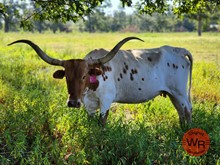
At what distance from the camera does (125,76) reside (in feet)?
21.1

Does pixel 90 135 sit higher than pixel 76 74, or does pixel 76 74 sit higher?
pixel 76 74

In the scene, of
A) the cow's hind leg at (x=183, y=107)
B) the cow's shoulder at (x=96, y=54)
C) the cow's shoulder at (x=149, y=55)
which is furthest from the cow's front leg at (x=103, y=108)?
the cow's hind leg at (x=183, y=107)

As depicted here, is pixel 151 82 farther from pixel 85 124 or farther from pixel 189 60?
pixel 85 124

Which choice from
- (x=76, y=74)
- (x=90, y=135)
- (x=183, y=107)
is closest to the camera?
(x=90, y=135)

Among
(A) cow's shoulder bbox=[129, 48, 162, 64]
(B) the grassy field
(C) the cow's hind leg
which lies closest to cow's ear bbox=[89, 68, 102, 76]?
(B) the grassy field

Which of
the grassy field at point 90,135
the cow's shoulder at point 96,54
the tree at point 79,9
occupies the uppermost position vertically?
the tree at point 79,9

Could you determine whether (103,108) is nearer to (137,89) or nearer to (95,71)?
(95,71)

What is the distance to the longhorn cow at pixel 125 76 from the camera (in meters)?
5.49

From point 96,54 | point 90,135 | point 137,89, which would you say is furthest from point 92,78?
point 137,89

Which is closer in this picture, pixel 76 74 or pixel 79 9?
pixel 76 74

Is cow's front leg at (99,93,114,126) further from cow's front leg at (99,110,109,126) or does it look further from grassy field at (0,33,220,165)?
grassy field at (0,33,220,165)

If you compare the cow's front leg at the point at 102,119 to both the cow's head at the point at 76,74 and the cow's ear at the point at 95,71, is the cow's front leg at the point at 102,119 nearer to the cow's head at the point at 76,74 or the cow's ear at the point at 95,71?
the cow's head at the point at 76,74

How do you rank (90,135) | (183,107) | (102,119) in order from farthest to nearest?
1. (183,107)
2. (102,119)
3. (90,135)

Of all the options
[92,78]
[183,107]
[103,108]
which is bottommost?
[183,107]
